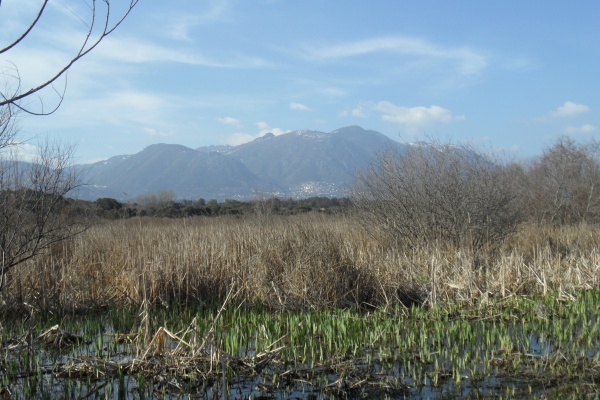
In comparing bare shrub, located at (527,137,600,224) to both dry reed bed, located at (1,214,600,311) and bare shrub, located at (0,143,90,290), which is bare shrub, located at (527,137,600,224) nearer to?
dry reed bed, located at (1,214,600,311)

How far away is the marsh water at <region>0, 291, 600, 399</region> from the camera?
5070 mm

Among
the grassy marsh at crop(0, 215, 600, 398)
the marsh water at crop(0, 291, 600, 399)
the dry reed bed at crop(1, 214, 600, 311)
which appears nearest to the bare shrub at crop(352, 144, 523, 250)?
the grassy marsh at crop(0, 215, 600, 398)

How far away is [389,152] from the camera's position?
16.4 meters

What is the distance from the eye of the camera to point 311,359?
5.96m

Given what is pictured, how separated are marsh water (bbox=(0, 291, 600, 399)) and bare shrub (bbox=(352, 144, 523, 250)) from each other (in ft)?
20.0

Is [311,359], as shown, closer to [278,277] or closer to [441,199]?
[278,277]

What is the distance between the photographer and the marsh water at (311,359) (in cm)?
507

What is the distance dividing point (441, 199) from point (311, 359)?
8.86 m

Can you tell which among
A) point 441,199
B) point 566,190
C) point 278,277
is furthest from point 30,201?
point 566,190

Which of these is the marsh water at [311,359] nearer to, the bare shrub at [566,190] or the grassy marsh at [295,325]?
the grassy marsh at [295,325]

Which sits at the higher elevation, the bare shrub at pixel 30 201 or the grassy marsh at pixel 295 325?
the bare shrub at pixel 30 201

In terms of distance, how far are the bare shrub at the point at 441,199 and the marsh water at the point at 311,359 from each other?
611 cm

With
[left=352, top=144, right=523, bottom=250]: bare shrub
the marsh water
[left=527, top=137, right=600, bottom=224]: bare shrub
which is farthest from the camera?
[left=527, top=137, right=600, bottom=224]: bare shrub

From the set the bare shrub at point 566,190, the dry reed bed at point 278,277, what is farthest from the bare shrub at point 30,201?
the bare shrub at point 566,190
